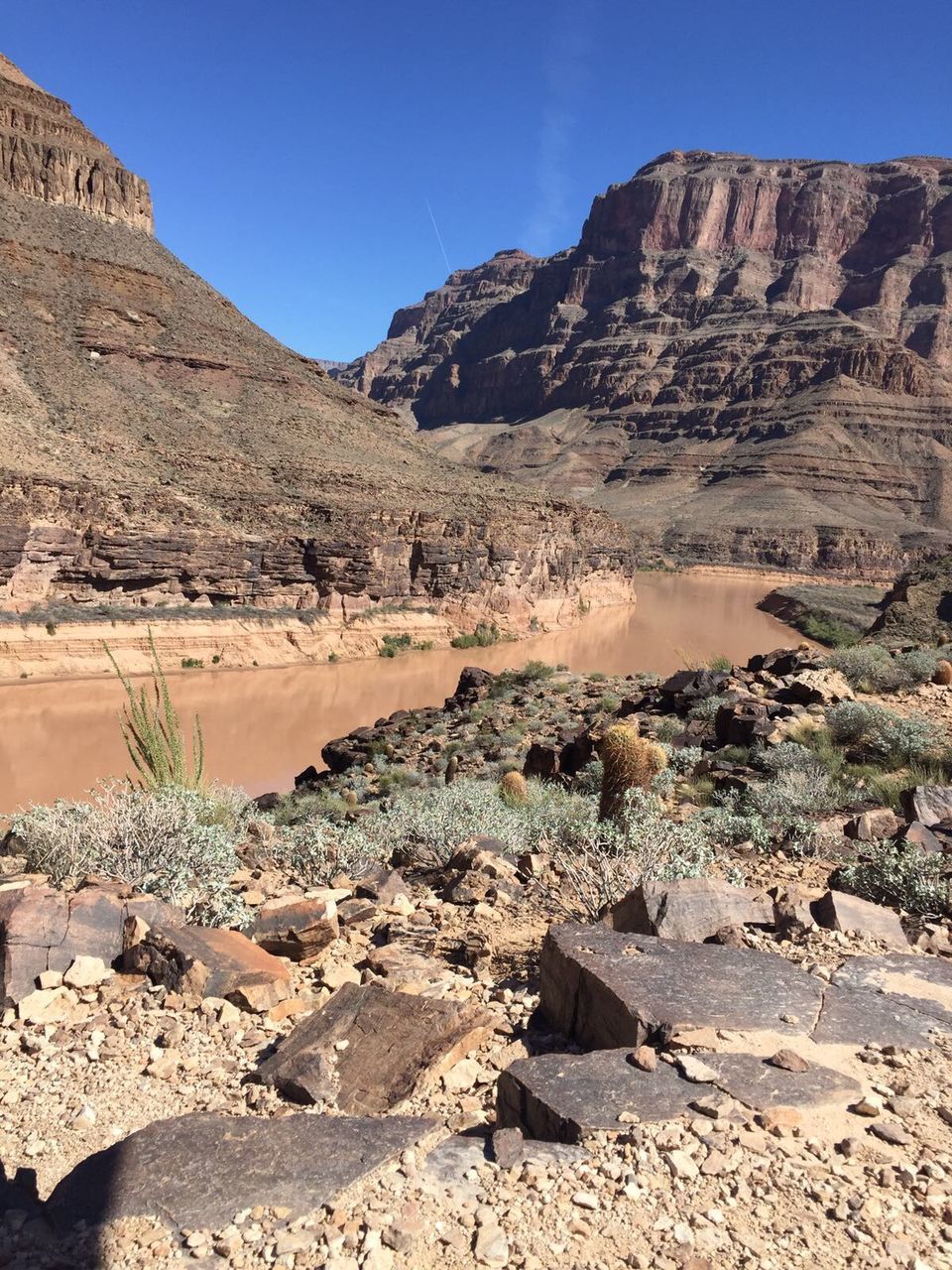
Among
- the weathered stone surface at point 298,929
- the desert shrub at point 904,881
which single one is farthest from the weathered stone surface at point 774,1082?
the weathered stone surface at point 298,929

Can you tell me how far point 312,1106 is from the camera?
2.96m

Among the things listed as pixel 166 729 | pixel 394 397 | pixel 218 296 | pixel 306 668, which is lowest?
pixel 306 668

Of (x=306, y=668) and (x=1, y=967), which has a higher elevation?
(x=1, y=967)

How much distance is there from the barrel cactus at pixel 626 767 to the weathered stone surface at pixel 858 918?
126 inches

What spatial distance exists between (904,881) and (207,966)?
4.02 meters

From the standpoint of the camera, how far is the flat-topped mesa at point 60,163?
3969 centimetres

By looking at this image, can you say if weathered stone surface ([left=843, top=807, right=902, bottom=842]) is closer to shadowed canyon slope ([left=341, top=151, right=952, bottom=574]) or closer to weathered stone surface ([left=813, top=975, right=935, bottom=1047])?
weathered stone surface ([left=813, top=975, right=935, bottom=1047])

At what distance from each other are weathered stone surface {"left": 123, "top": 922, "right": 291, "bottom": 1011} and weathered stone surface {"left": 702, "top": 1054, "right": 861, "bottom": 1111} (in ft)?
6.82

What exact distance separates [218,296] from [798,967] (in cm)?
4830

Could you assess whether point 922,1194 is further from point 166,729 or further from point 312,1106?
point 166,729

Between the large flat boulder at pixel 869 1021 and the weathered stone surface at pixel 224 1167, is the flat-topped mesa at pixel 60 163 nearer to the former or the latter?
the weathered stone surface at pixel 224 1167

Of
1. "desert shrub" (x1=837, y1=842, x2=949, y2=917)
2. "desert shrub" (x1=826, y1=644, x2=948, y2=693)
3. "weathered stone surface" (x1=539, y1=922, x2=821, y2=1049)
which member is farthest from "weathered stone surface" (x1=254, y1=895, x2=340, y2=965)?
"desert shrub" (x1=826, y1=644, x2=948, y2=693)

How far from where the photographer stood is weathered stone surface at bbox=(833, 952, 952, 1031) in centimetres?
330

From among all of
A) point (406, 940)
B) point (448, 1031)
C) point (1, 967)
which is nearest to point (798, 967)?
point (448, 1031)
